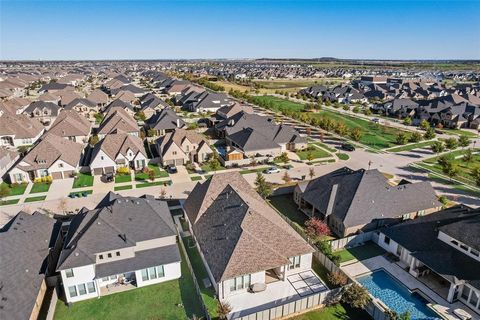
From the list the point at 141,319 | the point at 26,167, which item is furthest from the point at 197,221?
the point at 26,167

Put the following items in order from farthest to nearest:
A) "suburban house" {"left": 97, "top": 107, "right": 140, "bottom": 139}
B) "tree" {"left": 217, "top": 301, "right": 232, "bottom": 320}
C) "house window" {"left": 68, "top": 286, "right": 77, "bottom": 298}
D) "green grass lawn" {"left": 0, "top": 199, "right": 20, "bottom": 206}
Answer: "suburban house" {"left": 97, "top": 107, "right": 140, "bottom": 139}, "green grass lawn" {"left": 0, "top": 199, "right": 20, "bottom": 206}, "house window" {"left": 68, "top": 286, "right": 77, "bottom": 298}, "tree" {"left": 217, "top": 301, "right": 232, "bottom": 320}

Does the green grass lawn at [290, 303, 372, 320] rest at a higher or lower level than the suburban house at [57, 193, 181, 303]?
lower

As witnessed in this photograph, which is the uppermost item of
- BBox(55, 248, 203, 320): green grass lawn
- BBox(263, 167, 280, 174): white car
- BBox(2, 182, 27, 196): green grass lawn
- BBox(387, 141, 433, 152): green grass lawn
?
BBox(387, 141, 433, 152): green grass lawn

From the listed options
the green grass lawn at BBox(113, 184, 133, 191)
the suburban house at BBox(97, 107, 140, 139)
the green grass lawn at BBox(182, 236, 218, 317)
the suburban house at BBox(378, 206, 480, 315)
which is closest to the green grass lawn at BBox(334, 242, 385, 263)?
the suburban house at BBox(378, 206, 480, 315)

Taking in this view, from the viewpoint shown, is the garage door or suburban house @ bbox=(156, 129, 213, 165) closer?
the garage door

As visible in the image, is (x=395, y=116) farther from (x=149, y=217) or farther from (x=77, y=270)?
(x=77, y=270)

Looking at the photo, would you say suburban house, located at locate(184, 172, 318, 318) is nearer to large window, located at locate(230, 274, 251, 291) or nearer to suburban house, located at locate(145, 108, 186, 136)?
large window, located at locate(230, 274, 251, 291)

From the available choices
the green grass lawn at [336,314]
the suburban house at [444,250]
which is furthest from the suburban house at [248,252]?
the suburban house at [444,250]

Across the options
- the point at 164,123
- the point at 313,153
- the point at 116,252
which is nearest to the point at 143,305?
the point at 116,252
